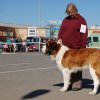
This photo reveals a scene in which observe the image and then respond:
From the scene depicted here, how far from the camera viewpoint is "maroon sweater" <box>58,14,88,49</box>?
9.20m

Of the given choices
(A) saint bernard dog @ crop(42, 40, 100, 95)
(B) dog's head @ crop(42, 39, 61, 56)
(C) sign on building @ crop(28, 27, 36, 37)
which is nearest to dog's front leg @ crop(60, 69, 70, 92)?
(A) saint bernard dog @ crop(42, 40, 100, 95)

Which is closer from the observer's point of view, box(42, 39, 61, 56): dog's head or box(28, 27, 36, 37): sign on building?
box(42, 39, 61, 56): dog's head

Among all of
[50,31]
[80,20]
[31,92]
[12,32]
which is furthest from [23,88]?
[12,32]

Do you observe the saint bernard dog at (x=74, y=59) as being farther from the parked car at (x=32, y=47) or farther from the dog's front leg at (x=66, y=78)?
the parked car at (x=32, y=47)

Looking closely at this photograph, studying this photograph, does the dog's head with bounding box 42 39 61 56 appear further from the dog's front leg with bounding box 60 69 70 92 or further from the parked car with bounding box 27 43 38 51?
the parked car with bounding box 27 43 38 51

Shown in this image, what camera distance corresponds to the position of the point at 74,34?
9.23m

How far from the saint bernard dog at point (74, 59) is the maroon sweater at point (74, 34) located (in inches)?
15.7

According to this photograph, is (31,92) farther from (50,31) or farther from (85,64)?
(50,31)

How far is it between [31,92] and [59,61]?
1027 millimetres

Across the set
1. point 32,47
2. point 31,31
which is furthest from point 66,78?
point 31,31

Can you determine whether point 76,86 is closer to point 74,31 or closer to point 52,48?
point 52,48

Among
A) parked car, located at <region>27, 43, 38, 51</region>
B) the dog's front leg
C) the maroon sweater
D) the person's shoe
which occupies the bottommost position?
parked car, located at <region>27, 43, 38, 51</region>

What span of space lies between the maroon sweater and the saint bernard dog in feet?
1.31

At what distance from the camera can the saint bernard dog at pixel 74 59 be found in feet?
27.7
